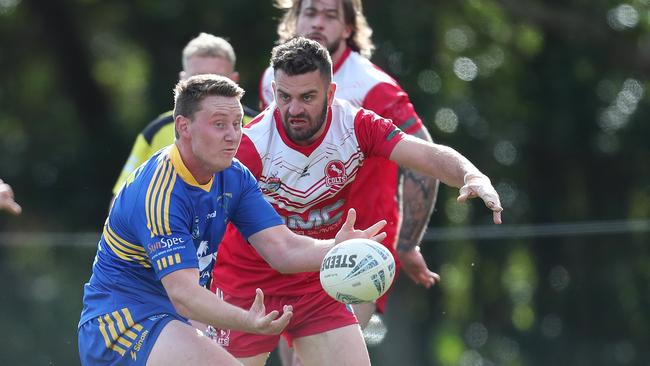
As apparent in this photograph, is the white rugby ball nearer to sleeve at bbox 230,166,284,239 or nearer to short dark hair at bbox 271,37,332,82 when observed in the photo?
sleeve at bbox 230,166,284,239

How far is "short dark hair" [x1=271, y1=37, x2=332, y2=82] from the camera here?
520cm

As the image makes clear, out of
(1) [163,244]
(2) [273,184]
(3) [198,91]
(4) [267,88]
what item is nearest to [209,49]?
(4) [267,88]

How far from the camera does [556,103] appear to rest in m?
13.0

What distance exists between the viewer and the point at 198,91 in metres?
4.71

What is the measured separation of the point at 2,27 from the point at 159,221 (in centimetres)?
1260

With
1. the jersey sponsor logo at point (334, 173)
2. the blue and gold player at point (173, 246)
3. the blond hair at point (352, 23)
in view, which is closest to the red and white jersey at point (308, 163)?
the jersey sponsor logo at point (334, 173)

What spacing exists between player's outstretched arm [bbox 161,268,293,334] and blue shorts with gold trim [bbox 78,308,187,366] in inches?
7.8

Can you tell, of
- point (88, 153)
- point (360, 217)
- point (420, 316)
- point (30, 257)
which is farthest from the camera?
point (88, 153)

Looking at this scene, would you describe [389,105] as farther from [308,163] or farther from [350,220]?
[350,220]

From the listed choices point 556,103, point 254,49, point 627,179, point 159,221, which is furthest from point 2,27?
point 159,221

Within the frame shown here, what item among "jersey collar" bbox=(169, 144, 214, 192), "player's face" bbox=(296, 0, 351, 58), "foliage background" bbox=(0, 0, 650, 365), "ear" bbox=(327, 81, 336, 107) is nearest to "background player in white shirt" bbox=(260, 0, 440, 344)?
"player's face" bbox=(296, 0, 351, 58)

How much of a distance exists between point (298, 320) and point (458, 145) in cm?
744

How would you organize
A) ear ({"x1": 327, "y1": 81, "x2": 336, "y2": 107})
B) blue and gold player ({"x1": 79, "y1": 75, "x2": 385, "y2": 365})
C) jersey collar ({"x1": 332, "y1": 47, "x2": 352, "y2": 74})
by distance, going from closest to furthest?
blue and gold player ({"x1": 79, "y1": 75, "x2": 385, "y2": 365}) < ear ({"x1": 327, "y1": 81, "x2": 336, "y2": 107}) < jersey collar ({"x1": 332, "y1": 47, "x2": 352, "y2": 74})

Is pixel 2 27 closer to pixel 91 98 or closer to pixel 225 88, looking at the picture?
pixel 91 98
